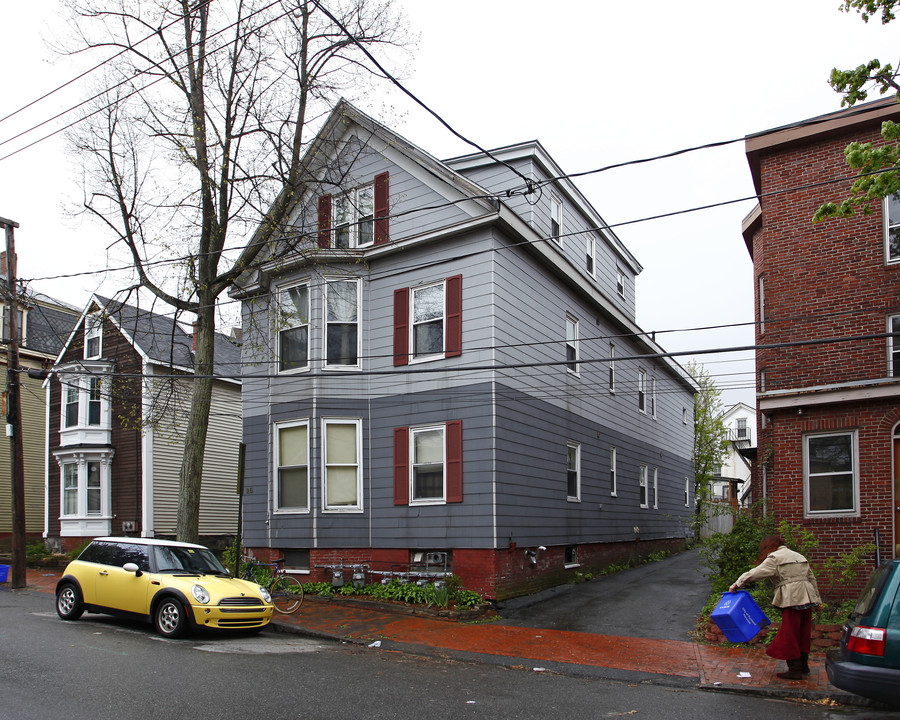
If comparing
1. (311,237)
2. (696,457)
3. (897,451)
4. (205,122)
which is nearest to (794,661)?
(897,451)

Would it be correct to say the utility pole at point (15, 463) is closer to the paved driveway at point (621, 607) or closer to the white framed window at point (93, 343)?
the white framed window at point (93, 343)

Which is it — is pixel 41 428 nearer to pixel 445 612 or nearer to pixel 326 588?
pixel 326 588

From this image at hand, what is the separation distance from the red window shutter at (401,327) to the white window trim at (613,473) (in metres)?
7.99

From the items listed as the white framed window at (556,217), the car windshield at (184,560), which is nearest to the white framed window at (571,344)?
the white framed window at (556,217)

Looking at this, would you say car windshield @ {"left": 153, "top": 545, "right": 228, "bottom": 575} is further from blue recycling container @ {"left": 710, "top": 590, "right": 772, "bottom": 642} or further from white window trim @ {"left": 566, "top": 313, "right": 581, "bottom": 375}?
white window trim @ {"left": 566, "top": 313, "right": 581, "bottom": 375}

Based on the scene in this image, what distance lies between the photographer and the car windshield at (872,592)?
23.6 ft

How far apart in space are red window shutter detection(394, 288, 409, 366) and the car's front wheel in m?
6.79

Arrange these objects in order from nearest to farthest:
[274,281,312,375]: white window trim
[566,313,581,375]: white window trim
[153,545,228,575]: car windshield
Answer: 1. [153,545,228,575]: car windshield
2. [274,281,312,375]: white window trim
3. [566,313,581,375]: white window trim

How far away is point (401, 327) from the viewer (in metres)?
16.8

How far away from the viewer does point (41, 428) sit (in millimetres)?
29938

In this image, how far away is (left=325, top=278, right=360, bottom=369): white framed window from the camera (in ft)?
56.7

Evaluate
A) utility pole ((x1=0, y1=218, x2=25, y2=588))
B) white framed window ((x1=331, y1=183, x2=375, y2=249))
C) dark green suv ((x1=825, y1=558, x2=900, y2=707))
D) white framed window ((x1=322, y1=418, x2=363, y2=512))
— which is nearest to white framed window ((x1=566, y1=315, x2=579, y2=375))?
white framed window ((x1=331, y1=183, x2=375, y2=249))

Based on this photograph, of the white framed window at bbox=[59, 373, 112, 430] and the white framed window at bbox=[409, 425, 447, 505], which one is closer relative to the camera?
the white framed window at bbox=[409, 425, 447, 505]

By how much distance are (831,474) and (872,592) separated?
6698 mm
